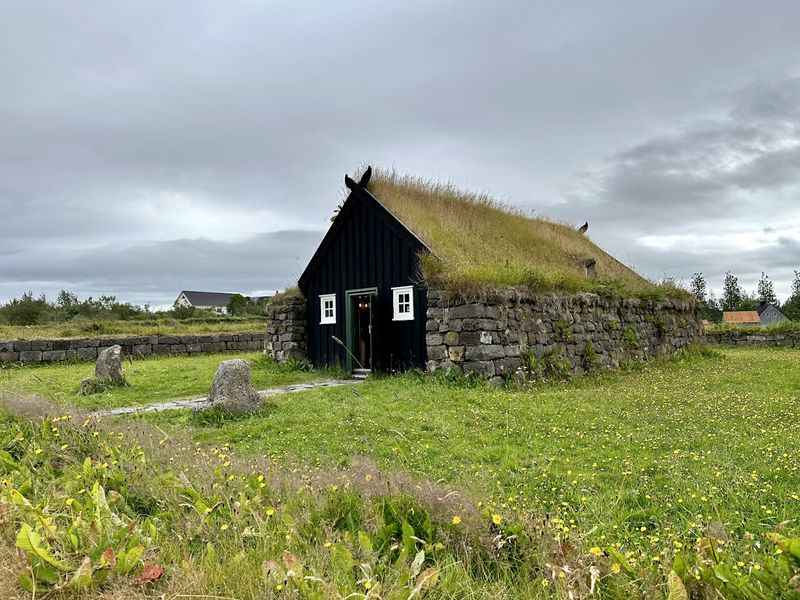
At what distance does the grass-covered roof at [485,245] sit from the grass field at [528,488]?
282cm

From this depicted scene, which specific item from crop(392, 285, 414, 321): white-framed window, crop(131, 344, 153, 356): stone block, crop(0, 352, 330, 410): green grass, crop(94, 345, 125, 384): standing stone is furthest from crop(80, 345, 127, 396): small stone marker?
crop(131, 344, 153, 356): stone block

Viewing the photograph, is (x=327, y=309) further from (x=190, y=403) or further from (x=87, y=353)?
(x=87, y=353)

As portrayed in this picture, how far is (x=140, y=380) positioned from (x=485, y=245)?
954cm

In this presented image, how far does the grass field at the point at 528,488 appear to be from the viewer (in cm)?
272

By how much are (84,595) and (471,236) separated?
46.7 feet

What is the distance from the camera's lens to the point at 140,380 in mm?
14359

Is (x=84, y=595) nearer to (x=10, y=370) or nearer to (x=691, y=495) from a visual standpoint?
(x=691, y=495)

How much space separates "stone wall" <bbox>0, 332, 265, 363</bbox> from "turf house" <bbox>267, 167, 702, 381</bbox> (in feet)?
23.9

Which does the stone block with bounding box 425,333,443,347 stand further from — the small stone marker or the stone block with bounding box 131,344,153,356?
the stone block with bounding box 131,344,153,356

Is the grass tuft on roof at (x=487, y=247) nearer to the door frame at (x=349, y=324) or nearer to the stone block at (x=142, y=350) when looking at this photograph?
the door frame at (x=349, y=324)

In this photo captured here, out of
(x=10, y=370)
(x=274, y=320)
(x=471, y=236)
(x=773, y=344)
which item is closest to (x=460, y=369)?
(x=471, y=236)

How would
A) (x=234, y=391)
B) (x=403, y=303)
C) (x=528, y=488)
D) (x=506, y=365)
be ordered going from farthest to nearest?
(x=403, y=303), (x=506, y=365), (x=234, y=391), (x=528, y=488)

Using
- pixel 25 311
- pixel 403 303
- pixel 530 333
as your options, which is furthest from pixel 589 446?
pixel 25 311

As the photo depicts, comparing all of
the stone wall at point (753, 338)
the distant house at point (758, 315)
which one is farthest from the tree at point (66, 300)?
the distant house at point (758, 315)
